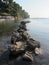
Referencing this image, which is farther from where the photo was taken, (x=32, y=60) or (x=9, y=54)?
(x=9, y=54)

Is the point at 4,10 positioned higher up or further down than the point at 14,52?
further down

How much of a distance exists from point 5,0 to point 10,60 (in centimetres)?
12016

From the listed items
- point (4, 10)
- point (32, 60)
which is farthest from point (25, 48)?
point (4, 10)

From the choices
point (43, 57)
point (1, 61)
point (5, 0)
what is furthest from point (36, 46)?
point (5, 0)

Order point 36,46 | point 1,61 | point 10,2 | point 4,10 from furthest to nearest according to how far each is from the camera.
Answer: point 10,2, point 4,10, point 36,46, point 1,61

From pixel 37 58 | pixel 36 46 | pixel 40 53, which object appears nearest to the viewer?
pixel 37 58

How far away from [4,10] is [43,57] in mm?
111095

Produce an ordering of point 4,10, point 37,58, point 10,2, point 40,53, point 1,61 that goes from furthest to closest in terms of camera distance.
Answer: point 10,2
point 4,10
point 40,53
point 37,58
point 1,61

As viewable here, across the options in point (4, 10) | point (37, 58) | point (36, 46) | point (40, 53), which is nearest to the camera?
point (37, 58)

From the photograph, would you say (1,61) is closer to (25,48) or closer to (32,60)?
(32,60)

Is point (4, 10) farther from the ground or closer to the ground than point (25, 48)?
closer to the ground

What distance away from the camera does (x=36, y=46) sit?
79.6 ft

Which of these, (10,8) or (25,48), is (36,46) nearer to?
(25,48)

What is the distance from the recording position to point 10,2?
13912 cm
